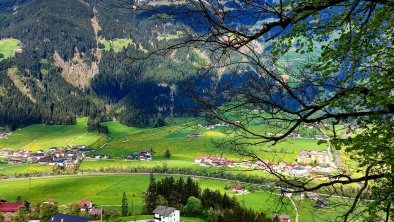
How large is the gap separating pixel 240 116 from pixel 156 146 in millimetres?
146310

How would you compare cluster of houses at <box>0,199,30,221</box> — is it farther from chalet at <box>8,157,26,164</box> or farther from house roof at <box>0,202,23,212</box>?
chalet at <box>8,157,26,164</box>

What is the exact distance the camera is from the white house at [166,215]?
193 feet

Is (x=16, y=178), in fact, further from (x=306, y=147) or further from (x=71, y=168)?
(x=306, y=147)

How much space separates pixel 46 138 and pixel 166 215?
440ft

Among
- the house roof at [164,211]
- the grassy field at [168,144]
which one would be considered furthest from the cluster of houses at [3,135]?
the house roof at [164,211]

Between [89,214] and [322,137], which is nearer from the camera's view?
[322,137]

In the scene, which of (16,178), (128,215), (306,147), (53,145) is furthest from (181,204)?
(53,145)

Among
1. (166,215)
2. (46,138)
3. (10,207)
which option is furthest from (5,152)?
(166,215)

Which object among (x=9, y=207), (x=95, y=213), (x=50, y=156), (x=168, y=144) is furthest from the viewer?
(x=168, y=144)

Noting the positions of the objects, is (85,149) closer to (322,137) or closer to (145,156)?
(145,156)

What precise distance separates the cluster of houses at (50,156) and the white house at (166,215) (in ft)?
239

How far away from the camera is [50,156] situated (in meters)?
144

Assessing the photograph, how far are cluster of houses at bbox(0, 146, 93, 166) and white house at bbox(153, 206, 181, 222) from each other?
72.8 m

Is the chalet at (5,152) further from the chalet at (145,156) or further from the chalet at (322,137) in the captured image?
the chalet at (322,137)
